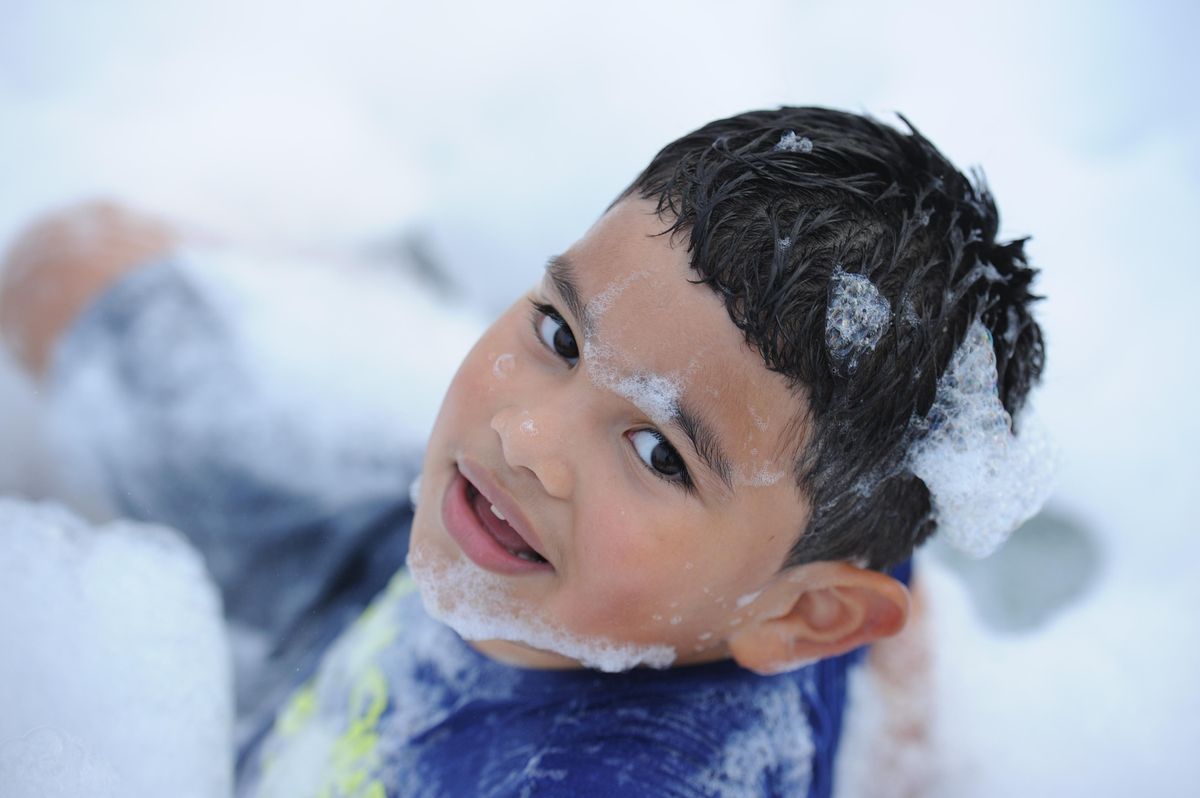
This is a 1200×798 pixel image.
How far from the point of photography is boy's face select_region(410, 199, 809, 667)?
841 mm

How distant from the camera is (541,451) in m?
0.85

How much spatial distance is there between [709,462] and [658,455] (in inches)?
1.9

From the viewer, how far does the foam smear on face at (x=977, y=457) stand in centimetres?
93

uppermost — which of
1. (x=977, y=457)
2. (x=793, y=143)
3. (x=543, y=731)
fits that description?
(x=793, y=143)

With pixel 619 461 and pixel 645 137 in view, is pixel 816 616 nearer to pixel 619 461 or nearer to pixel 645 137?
pixel 619 461

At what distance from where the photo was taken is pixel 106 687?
3.65ft

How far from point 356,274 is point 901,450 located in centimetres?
146

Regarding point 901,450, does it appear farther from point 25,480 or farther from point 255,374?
point 25,480

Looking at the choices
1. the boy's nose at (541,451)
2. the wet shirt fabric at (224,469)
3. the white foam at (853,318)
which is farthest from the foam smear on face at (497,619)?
the wet shirt fabric at (224,469)

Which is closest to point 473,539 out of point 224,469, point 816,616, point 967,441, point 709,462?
point 709,462

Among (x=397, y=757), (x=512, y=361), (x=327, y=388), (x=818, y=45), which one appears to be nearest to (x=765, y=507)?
(x=512, y=361)

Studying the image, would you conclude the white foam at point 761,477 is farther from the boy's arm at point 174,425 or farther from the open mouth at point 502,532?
the boy's arm at point 174,425

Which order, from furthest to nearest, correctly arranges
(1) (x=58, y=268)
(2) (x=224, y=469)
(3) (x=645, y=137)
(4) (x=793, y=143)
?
(3) (x=645, y=137) → (1) (x=58, y=268) → (2) (x=224, y=469) → (4) (x=793, y=143)

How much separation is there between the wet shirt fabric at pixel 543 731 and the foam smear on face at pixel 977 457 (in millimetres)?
259
